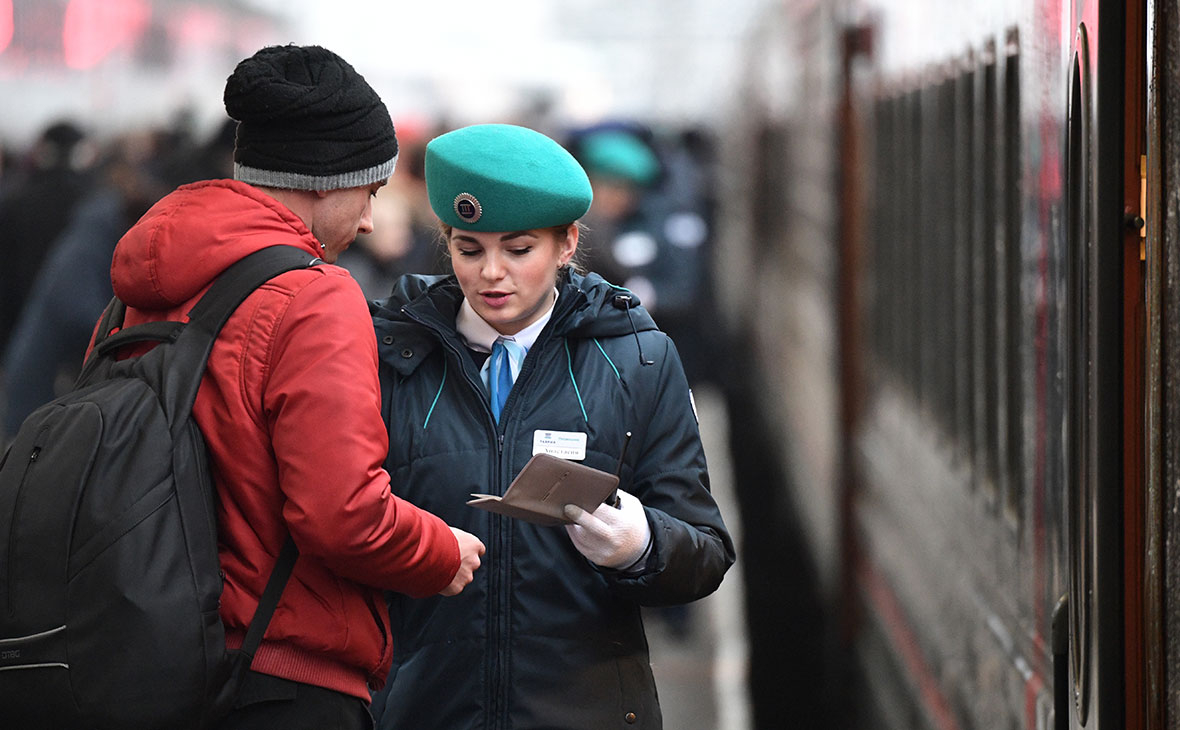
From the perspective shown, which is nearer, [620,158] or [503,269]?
[503,269]

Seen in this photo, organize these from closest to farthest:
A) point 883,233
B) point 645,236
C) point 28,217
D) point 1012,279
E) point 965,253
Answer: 1. point 1012,279
2. point 965,253
3. point 883,233
4. point 645,236
5. point 28,217

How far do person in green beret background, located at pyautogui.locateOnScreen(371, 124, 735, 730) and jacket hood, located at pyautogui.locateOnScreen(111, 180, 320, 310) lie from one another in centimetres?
26

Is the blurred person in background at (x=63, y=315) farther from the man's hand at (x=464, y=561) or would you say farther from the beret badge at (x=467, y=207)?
the man's hand at (x=464, y=561)

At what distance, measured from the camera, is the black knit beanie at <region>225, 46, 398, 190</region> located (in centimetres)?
189

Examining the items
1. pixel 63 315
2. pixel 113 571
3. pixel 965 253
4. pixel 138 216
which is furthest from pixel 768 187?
pixel 113 571

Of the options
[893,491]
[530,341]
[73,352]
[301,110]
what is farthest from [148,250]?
[73,352]

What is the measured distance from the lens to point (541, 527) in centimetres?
206

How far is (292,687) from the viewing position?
185 cm

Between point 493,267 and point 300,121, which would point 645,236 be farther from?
point 300,121

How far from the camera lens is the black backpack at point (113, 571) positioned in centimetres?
172

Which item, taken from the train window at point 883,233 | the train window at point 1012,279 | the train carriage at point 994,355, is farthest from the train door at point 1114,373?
the train window at point 883,233

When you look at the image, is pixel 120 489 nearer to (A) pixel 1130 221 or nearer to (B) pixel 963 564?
(A) pixel 1130 221

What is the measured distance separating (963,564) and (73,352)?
346 centimetres

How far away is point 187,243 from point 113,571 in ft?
1.23
